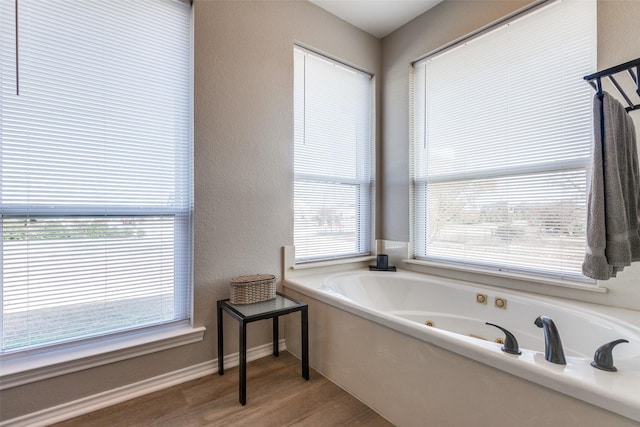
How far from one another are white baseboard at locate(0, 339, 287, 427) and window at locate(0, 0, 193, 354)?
30 centimetres

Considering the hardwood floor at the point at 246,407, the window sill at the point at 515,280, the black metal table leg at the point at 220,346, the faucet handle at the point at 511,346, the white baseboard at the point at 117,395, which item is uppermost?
the window sill at the point at 515,280

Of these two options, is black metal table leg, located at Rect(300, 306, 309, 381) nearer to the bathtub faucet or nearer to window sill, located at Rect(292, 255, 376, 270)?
window sill, located at Rect(292, 255, 376, 270)

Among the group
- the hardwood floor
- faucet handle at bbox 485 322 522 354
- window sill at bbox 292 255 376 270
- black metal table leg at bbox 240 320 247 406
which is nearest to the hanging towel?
faucet handle at bbox 485 322 522 354

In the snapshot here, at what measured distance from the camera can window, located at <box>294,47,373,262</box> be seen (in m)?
2.38

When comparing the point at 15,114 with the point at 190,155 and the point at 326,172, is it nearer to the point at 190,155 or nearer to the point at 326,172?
the point at 190,155

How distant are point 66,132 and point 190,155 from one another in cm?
60

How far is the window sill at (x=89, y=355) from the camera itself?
1.34m

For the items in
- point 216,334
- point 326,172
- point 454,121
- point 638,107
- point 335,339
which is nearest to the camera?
point 638,107

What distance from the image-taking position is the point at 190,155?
1.84 metres

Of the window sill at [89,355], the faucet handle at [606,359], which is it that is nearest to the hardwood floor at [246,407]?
the window sill at [89,355]

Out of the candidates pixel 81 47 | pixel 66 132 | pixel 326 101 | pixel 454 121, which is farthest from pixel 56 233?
pixel 454 121

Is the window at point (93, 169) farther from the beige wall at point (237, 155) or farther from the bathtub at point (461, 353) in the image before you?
the bathtub at point (461, 353)

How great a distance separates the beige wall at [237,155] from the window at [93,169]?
0.11 m

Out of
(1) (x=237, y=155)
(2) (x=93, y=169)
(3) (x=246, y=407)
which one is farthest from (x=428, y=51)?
(3) (x=246, y=407)
